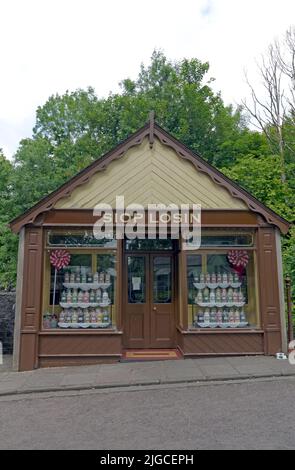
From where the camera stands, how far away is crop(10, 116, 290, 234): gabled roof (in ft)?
28.1

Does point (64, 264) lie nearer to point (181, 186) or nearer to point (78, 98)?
point (181, 186)

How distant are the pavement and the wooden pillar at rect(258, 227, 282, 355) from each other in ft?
1.43

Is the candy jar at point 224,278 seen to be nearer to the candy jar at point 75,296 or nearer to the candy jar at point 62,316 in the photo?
the candy jar at point 75,296

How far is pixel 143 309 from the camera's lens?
976 cm

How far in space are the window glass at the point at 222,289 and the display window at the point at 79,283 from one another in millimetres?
1954

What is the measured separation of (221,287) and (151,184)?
3.09 meters

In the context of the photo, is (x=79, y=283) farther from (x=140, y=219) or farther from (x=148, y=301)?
(x=140, y=219)

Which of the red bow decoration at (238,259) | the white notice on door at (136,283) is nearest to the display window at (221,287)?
the red bow decoration at (238,259)

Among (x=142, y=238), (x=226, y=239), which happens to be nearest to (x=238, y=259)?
(x=226, y=239)

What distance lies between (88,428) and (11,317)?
5.74 metres

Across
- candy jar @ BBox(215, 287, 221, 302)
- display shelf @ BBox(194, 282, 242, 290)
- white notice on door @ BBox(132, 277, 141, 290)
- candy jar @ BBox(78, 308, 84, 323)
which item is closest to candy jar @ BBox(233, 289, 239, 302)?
display shelf @ BBox(194, 282, 242, 290)

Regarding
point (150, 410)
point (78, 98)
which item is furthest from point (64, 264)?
point (78, 98)

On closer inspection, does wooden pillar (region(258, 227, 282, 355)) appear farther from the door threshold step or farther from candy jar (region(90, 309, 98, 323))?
candy jar (region(90, 309, 98, 323))

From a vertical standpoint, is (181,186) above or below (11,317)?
above
